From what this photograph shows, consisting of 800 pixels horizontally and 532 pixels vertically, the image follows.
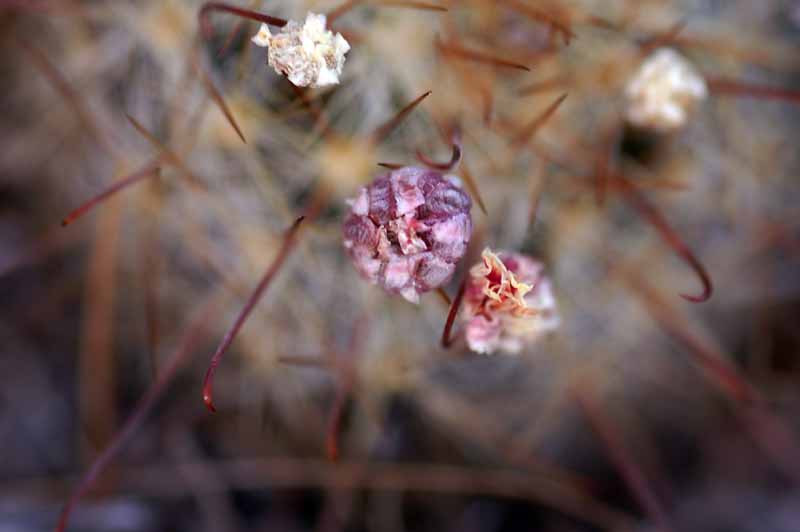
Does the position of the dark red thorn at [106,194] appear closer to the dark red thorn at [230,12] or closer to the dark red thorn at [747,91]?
the dark red thorn at [230,12]

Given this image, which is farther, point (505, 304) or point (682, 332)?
point (682, 332)

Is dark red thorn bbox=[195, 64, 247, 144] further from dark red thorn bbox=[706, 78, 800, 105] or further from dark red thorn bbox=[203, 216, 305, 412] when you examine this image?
dark red thorn bbox=[706, 78, 800, 105]

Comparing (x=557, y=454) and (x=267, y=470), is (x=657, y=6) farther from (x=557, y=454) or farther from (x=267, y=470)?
(x=267, y=470)

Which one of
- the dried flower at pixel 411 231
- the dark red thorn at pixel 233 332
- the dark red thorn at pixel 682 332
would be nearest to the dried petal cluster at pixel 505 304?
the dried flower at pixel 411 231

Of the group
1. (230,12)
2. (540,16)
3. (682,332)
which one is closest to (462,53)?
(540,16)

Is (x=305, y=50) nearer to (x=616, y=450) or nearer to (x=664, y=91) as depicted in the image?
(x=664, y=91)

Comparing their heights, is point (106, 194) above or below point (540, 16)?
below

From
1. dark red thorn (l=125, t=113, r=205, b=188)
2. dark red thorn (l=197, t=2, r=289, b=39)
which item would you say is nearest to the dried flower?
dark red thorn (l=197, t=2, r=289, b=39)
